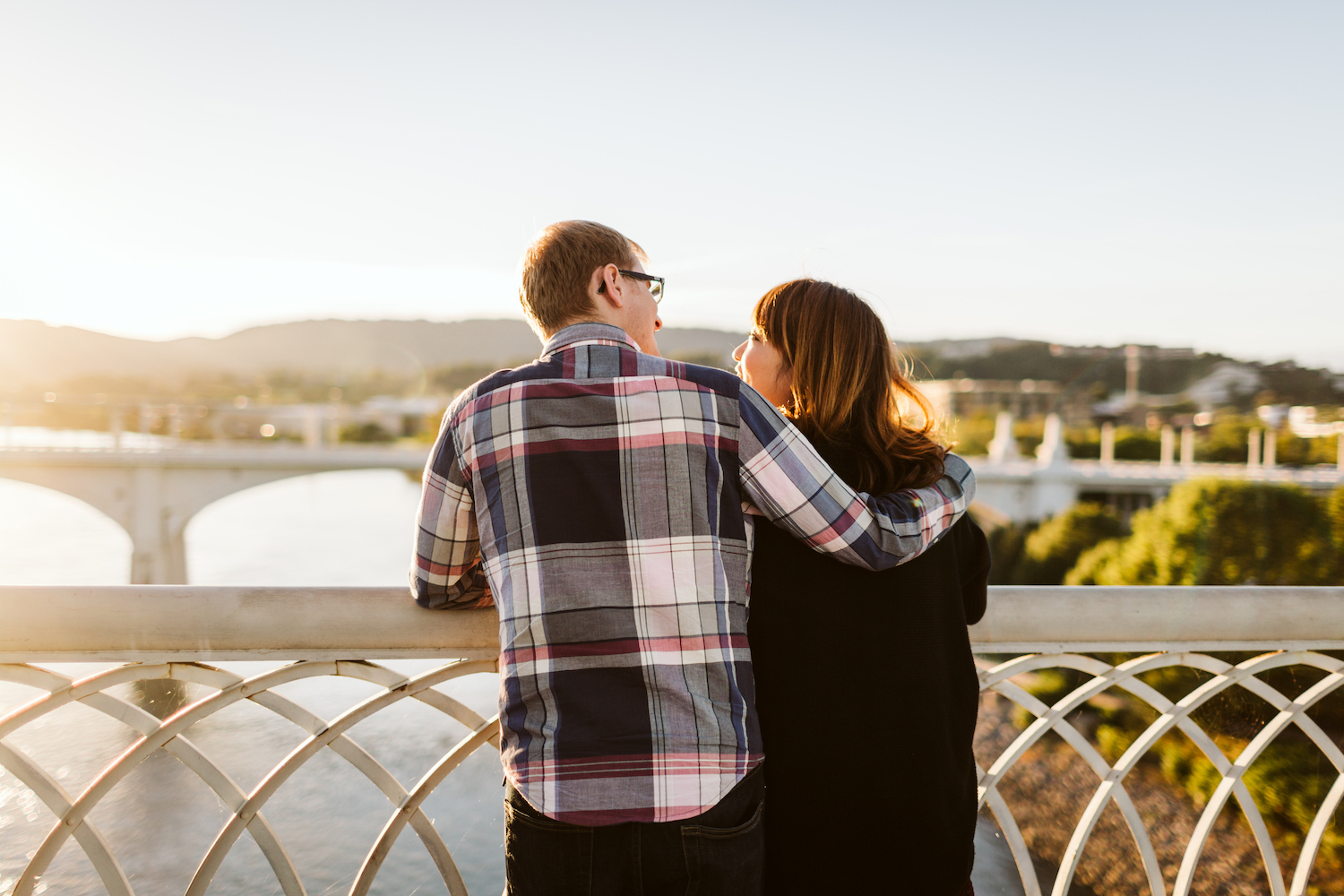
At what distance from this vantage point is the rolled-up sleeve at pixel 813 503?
102 cm

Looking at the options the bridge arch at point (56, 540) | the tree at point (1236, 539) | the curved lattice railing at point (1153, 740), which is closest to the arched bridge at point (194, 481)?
the bridge arch at point (56, 540)

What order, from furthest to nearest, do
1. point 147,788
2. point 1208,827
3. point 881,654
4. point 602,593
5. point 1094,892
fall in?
point 1094,892 → point 147,788 → point 1208,827 → point 881,654 → point 602,593

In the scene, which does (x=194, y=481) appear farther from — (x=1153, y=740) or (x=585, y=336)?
(x=1153, y=740)

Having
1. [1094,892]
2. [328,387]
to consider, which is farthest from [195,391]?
[1094,892]

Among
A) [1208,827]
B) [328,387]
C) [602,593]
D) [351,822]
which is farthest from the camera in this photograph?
[328,387]

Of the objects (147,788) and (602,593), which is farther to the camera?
(147,788)

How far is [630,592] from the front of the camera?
974 millimetres

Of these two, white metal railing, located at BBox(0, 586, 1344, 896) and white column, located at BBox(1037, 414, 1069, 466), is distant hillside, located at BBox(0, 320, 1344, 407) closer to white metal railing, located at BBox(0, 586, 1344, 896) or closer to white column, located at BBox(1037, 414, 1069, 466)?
white column, located at BBox(1037, 414, 1069, 466)

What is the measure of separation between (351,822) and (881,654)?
83.1 inches

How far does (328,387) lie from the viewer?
50781 millimetres

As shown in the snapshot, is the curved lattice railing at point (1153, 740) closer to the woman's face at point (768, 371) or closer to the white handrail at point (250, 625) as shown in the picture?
the white handrail at point (250, 625)

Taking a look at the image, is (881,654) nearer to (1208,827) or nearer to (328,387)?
(1208,827)

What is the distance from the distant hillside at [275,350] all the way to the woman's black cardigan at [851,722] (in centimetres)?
3129

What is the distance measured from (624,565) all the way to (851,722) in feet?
1.33
